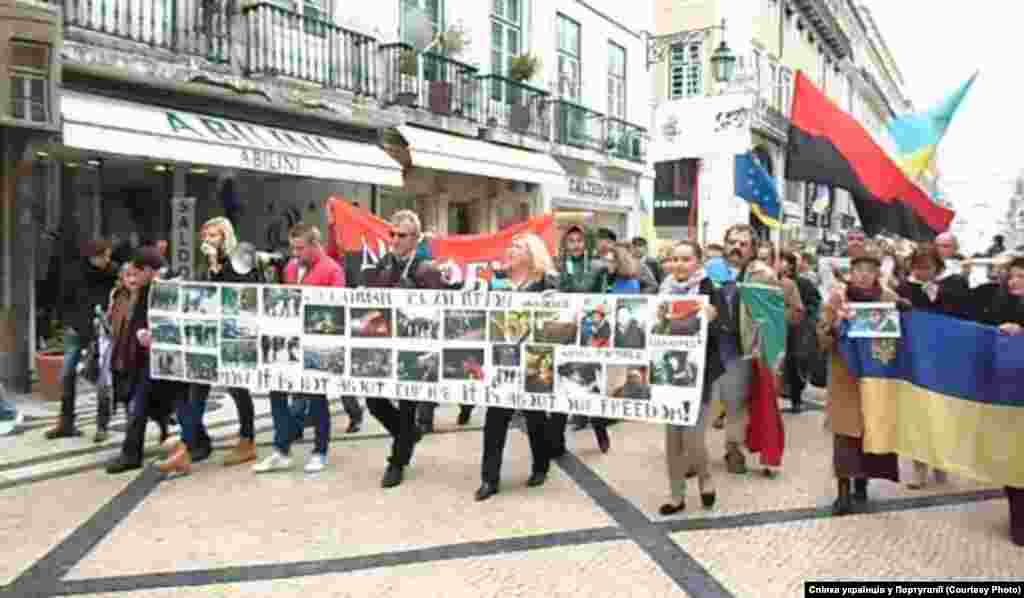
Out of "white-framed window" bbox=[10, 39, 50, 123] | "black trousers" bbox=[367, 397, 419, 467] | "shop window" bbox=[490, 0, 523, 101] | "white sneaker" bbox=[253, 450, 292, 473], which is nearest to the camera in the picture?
"black trousers" bbox=[367, 397, 419, 467]

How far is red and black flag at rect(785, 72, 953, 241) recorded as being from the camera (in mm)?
8586

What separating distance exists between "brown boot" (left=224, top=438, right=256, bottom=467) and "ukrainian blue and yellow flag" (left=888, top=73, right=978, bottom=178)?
30.7ft

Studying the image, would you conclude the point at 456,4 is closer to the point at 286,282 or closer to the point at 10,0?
the point at 10,0

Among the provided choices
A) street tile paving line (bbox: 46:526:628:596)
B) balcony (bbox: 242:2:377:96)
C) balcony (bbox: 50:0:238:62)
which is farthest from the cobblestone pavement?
balcony (bbox: 242:2:377:96)

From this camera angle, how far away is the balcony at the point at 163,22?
981 cm

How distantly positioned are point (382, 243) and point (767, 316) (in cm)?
474

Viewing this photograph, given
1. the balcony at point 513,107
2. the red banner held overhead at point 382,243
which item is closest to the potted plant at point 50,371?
the red banner held overhead at point 382,243

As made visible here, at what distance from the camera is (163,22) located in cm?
1080

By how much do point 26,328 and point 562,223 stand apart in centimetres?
1215

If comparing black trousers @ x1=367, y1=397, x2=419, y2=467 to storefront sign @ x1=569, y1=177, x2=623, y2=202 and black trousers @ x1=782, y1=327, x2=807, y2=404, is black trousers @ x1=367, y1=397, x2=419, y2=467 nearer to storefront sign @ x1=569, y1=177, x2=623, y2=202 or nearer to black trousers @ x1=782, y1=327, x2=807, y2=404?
black trousers @ x1=782, y1=327, x2=807, y2=404

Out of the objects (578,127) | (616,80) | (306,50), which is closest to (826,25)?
(616,80)

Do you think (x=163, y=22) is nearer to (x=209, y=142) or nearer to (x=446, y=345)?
(x=209, y=142)

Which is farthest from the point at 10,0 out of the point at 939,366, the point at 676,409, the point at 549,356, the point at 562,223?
the point at 562,223

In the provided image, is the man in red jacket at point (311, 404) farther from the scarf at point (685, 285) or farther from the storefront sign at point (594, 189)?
the storefront sign at point (594, 189)
